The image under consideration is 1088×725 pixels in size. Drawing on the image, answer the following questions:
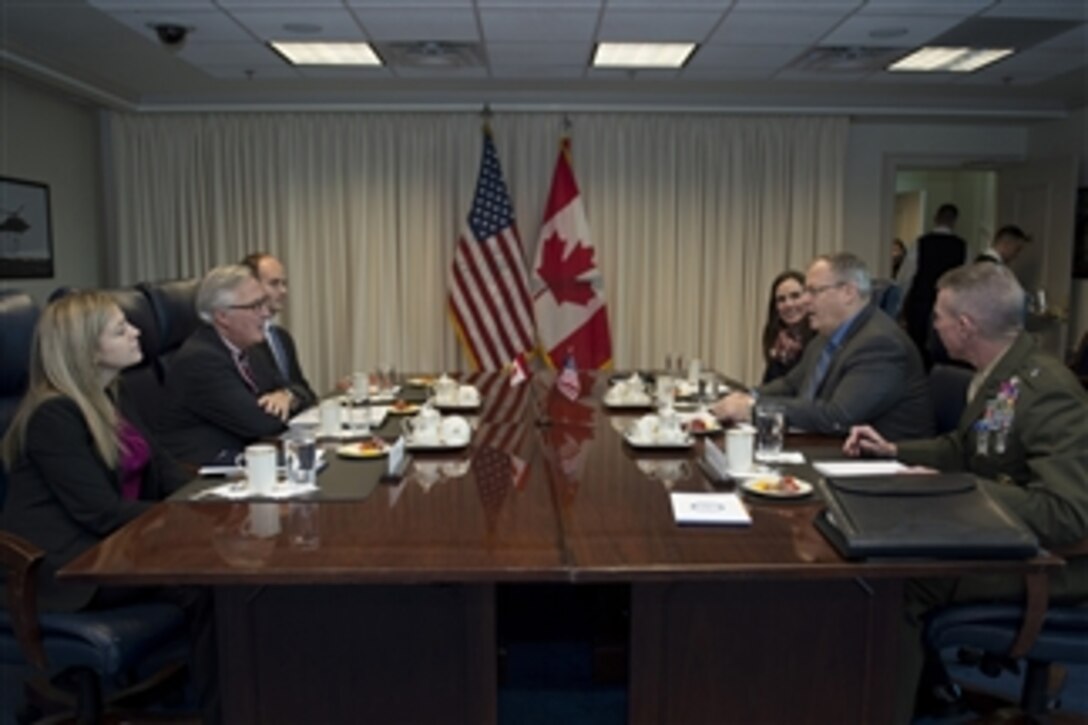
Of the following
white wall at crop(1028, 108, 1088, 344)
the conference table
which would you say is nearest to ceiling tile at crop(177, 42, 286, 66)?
the conference table

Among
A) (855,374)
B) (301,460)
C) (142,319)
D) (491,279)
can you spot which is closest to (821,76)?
(491,279)

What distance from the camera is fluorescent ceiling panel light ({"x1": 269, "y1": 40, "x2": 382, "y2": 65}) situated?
169 inches

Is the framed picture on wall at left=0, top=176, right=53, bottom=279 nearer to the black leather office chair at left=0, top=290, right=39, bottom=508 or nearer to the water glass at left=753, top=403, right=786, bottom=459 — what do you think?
the black leather office chair at left=0, top=290, right=39, bottom=508

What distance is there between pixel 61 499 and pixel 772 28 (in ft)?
11.4

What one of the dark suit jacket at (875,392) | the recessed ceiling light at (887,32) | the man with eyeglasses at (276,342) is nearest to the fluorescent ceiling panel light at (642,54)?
the recessed ceiling light at (887,32)

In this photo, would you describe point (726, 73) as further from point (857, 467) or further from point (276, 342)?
point (857, 467)

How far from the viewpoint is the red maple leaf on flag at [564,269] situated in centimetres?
563

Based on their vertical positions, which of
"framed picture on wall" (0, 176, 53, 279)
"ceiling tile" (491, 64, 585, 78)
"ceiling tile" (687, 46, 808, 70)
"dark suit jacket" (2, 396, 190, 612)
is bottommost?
"dark suit jacket" (2, 396, 190, 612)

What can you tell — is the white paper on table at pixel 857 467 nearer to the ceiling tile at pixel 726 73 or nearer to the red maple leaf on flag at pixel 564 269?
the ceiling tile at pixel 726 73

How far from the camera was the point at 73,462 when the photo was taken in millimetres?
1840

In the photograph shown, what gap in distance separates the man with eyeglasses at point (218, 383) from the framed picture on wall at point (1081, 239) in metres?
5.46

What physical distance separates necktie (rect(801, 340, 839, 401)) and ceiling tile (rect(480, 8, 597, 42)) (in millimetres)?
1858

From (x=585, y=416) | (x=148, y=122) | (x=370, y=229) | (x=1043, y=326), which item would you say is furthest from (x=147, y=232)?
(x=1043, y=326)

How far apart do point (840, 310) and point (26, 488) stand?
2.32 meters
